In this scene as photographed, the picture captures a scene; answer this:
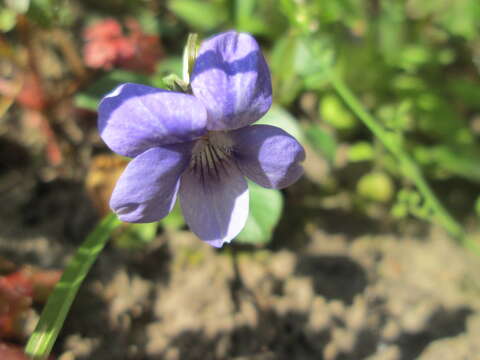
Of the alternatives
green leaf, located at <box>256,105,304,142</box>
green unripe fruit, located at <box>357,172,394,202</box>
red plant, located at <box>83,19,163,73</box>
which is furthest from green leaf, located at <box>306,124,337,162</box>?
red plant, located at <box>83,19,163,73</box>

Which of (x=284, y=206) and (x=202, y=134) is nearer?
(x=202, y=134)

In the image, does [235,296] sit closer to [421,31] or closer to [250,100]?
[250,100]

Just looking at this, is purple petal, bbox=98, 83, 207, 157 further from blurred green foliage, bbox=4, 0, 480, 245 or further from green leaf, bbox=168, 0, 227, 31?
green leaf, bbox=168, 0, 227, 31

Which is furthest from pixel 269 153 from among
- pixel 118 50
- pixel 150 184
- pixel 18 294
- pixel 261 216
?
pixel 118 50

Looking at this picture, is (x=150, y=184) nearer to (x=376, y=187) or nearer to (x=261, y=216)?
(x=261, y=216)

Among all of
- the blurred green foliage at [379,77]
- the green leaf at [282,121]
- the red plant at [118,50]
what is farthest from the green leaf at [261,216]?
the red plant at [118,50]
